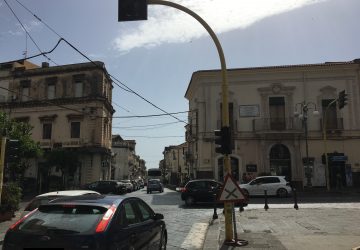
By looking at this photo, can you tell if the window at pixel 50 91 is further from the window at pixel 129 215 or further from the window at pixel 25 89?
the window at pixel 129 215

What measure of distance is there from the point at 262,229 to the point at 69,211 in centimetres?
844

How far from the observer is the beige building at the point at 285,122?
3597cm

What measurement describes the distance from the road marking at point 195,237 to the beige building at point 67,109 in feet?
98.3

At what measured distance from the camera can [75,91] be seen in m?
44.6

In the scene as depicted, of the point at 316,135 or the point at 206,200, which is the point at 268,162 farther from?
the point at 206,200

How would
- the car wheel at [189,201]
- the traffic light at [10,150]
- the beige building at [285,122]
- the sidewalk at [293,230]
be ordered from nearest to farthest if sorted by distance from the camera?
the sidewalk at [293,230]
the traffic light at [10,150]
the car wheel at [189,201]
the beige building at [285,122]

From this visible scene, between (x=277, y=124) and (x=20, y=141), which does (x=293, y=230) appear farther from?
(x=277, y=124)

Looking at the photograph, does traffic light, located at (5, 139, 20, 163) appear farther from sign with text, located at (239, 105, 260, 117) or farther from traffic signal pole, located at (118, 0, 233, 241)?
sign with text, located at (239, 105, 260, 117)

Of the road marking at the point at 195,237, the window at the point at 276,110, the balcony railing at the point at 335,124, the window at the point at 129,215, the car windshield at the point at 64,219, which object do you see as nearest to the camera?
the car windshield at the point at 64,219

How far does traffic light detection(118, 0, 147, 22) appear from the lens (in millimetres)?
9758

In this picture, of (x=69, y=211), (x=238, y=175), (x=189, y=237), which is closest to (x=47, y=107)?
(x=238, y=175)

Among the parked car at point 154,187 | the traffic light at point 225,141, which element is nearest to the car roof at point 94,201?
the traffic light at point 225,141

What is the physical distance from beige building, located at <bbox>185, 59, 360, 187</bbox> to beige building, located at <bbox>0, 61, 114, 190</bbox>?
11.7m

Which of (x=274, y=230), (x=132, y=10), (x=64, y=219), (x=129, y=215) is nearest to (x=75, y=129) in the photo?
(x=274, y=230)
